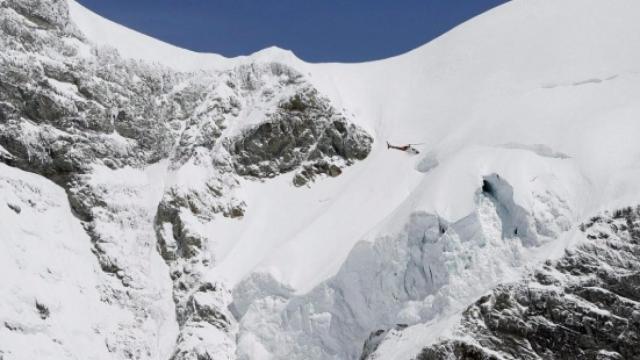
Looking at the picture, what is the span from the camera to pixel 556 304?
6412 cm

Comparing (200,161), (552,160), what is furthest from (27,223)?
(552,160)

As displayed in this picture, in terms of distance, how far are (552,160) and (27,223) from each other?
29.0m

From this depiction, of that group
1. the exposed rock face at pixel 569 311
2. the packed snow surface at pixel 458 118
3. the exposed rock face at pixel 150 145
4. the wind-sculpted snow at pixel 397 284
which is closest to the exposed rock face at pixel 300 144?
the exposed rock face at pixel 150 145

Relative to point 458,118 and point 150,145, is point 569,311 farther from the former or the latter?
point 150,145

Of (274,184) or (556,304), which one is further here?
(274,184)

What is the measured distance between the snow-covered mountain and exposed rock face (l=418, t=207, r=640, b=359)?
10 centimetres

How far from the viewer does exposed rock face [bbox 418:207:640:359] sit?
63.3m

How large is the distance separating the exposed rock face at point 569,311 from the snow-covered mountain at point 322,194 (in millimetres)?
105

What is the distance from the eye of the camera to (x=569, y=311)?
6388cm

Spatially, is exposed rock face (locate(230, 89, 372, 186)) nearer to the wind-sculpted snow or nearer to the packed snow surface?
the packed snow surface

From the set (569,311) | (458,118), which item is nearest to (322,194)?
(458,118)

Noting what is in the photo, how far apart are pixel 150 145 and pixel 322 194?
11.8 meters

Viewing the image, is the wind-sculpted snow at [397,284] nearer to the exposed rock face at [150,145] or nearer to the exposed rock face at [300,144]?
the exposed rock face at [150,145]

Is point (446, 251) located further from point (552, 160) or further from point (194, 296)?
point (194, 296)
